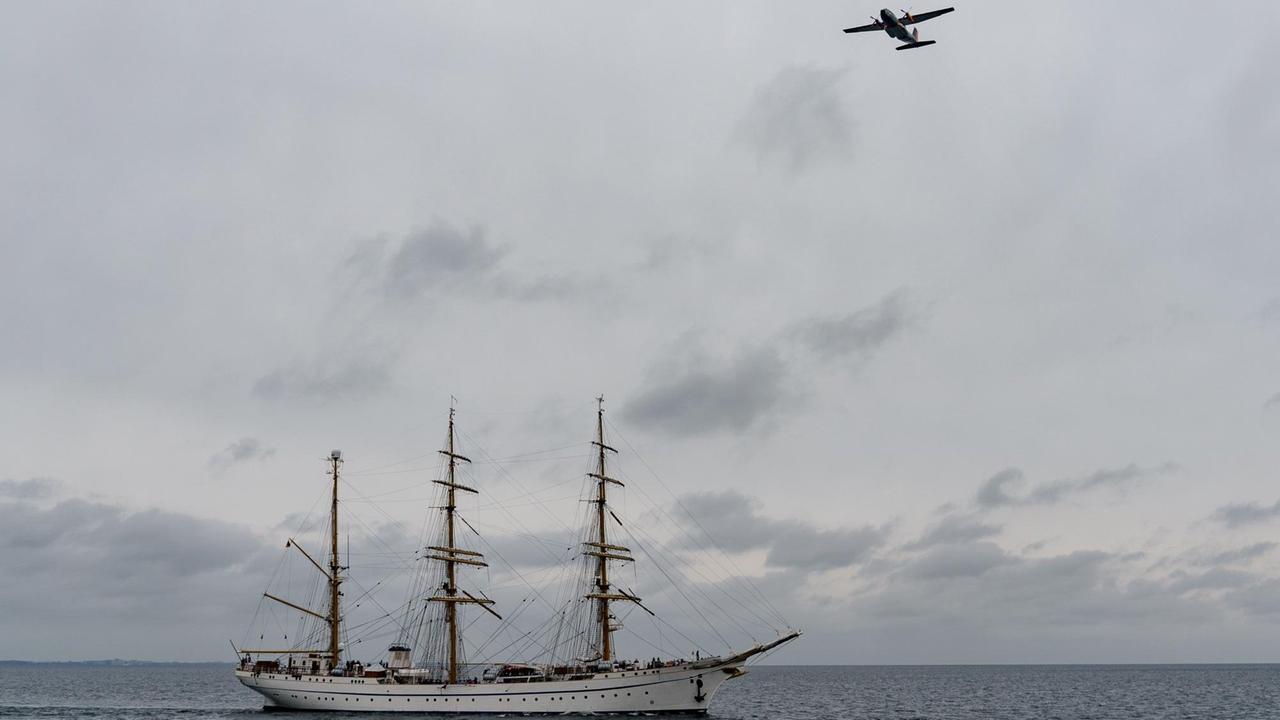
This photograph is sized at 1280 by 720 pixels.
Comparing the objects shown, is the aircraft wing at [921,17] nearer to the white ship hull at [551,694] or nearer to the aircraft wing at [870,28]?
the aircraft wing at [870,28]

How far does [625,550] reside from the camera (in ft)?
339

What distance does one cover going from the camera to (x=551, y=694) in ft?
297

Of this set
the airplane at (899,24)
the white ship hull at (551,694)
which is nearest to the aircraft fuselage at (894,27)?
the airplane at (899,24)

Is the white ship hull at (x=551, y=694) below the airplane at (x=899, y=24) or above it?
below

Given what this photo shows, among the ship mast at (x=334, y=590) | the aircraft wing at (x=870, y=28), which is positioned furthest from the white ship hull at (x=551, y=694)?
the aircraft wing at (x=870, y=28)

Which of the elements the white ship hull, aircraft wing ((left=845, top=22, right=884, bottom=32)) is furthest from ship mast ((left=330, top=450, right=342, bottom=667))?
aircraft wing ((left=845, top=22, right=884, bottom=32))

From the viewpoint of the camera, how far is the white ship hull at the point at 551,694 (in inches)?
3482

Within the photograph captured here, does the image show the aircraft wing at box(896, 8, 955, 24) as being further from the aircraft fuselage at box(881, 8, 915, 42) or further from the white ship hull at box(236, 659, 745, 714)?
the white ship hull at box(236, 659, 745, 714)

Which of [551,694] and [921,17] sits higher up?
[921,17]

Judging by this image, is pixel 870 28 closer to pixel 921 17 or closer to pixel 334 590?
pixel 921 17

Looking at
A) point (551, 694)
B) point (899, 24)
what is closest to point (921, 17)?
point (899, 24)

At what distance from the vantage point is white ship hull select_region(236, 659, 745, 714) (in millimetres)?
88438

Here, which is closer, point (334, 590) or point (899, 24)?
point (899, 24)

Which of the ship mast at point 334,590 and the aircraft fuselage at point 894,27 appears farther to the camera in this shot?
the ship mast at point 334,590
